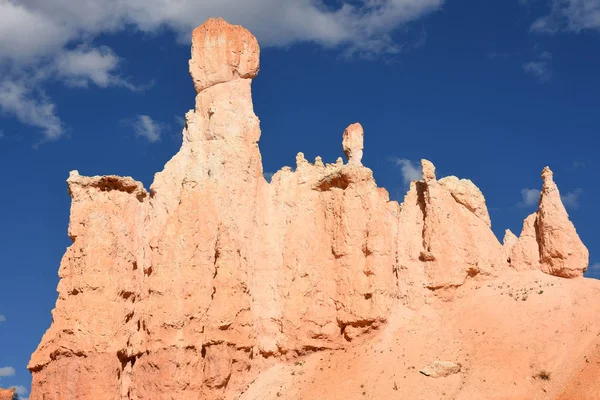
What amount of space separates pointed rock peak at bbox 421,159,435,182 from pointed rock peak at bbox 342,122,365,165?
3865 millimetres

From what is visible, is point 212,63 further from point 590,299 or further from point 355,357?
point 590,299

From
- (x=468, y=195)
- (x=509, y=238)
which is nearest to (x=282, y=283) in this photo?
(x=468, y=195)

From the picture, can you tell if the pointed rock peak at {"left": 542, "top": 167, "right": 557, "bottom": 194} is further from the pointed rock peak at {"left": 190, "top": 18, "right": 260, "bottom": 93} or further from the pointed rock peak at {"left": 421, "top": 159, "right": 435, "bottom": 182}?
the pointed rock peak at {"left": 190, "top": 18, "right": 260, "bottom": 93}

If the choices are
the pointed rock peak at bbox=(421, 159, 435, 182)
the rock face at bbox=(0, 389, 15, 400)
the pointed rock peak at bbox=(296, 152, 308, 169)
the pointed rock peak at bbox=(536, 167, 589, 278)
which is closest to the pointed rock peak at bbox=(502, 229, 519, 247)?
the pointed rock peak at bbox=(536, 167, 589, 278)

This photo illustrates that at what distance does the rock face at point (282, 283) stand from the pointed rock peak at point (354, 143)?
923mm

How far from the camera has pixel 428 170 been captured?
36156 mm

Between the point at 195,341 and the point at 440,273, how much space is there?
10.9m

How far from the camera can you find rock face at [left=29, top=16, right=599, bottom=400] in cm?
3170

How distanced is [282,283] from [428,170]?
8285 mm

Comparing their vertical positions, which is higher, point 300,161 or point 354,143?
point 354,143

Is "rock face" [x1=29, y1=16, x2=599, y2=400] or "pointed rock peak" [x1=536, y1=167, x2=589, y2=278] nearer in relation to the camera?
"rock face" [x1=29, y1=16, x2=599, y2=400]

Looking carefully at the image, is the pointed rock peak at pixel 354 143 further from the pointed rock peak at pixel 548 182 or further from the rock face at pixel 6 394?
the rock face at pixel 6 394

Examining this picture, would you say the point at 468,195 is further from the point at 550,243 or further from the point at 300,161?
the point at 300,161

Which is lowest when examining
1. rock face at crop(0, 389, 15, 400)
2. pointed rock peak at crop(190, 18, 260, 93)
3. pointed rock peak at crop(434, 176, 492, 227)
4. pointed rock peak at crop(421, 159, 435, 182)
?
rock face at crop(0, 389, 15, 400)
